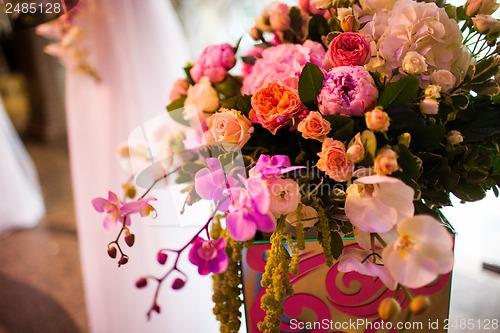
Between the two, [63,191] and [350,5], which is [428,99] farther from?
[63,191]

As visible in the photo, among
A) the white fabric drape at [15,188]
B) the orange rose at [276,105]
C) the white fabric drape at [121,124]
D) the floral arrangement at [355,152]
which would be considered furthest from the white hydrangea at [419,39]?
the white fabric drape at [15,188]

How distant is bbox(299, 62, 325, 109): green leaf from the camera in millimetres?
522

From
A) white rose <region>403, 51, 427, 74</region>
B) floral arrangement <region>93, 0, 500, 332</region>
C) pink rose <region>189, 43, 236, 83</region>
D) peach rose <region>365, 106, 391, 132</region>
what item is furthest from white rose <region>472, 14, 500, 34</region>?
pink rose <region>189, 43, 236, 83</region>

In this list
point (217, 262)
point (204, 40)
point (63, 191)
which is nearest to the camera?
point (217, 262)

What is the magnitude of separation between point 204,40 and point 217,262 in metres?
1.95

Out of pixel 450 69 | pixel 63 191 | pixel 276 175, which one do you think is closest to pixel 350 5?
pixel 450 69

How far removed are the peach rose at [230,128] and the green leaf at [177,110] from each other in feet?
0.46

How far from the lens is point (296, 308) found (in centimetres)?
62

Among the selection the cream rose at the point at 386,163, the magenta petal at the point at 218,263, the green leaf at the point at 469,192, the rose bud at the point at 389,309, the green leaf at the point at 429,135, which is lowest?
the green leaf at the point at 469,192

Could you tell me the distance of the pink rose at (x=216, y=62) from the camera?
68cm

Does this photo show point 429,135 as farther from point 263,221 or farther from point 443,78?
point 263,221

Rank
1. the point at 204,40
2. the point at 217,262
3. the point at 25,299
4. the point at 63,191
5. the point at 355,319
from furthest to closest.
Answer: the point at 63,191 < the point at 204,40 < the point at 25,299 < the point at 355,319 < the point at 217,262

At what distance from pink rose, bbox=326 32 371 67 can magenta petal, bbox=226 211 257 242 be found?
0.22 m

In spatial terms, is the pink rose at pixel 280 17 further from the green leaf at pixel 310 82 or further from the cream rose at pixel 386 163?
the cream rose at pixel 386 163
